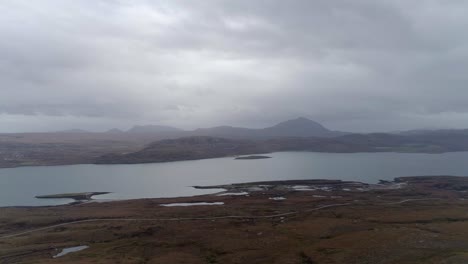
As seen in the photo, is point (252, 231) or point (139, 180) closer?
point (252, 231)

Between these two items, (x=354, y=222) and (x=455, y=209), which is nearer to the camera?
(x=354, y=222)

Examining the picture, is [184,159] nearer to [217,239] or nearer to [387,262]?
[217,239]

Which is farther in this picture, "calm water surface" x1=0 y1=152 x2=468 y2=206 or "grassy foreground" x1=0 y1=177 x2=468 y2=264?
"calm water surface" x1=0 y1=152 x2=468 y2=206

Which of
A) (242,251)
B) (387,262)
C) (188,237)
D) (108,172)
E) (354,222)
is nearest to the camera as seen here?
(387,262)

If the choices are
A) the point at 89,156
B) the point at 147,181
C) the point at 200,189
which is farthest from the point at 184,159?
the point at 200,189

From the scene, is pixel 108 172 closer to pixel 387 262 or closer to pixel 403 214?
pixel 403 214

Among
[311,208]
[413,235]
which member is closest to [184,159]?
[311,208]

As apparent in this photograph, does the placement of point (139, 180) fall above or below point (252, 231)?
above

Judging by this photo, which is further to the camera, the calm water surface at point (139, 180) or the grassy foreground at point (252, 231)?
the calm water surface at point (139, 180)

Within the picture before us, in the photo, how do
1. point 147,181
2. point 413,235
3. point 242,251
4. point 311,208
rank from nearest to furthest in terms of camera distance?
1. point 242,251
2. point 413,235
3. point 311,208
4. point 147,181
